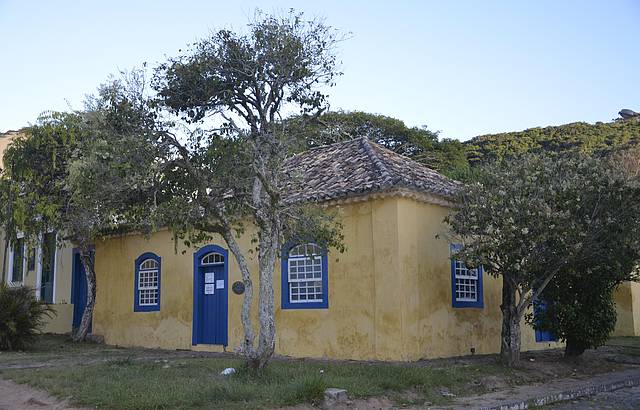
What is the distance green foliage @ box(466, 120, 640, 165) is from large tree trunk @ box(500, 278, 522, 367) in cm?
1967

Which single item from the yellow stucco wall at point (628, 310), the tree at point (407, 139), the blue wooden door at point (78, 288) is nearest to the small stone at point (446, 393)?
the yellow stucco wall at point (628, 310)

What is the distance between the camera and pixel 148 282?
58.4ft

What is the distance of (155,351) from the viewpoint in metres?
16.0

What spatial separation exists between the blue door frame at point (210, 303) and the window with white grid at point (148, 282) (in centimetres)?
171

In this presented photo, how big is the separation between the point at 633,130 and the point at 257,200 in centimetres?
2842

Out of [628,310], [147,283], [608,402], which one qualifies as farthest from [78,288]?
[628,310]

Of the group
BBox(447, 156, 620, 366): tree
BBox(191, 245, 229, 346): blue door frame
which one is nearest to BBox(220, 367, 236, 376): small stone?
BBox(447, 156, 620, 366): tree

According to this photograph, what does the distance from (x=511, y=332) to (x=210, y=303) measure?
7461mm

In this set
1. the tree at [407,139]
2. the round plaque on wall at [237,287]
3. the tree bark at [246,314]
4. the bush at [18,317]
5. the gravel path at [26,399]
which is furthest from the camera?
the tree at [407,139]

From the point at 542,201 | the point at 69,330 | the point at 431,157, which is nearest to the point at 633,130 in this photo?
the point at 431,157

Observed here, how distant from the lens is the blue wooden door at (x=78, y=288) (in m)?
20.7

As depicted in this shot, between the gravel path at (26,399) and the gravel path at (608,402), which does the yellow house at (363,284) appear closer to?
the gravel path at (608,402)

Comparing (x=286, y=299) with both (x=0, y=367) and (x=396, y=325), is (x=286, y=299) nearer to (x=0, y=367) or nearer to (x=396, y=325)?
(x=396, y=325)

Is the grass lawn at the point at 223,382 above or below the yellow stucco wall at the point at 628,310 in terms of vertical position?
below
